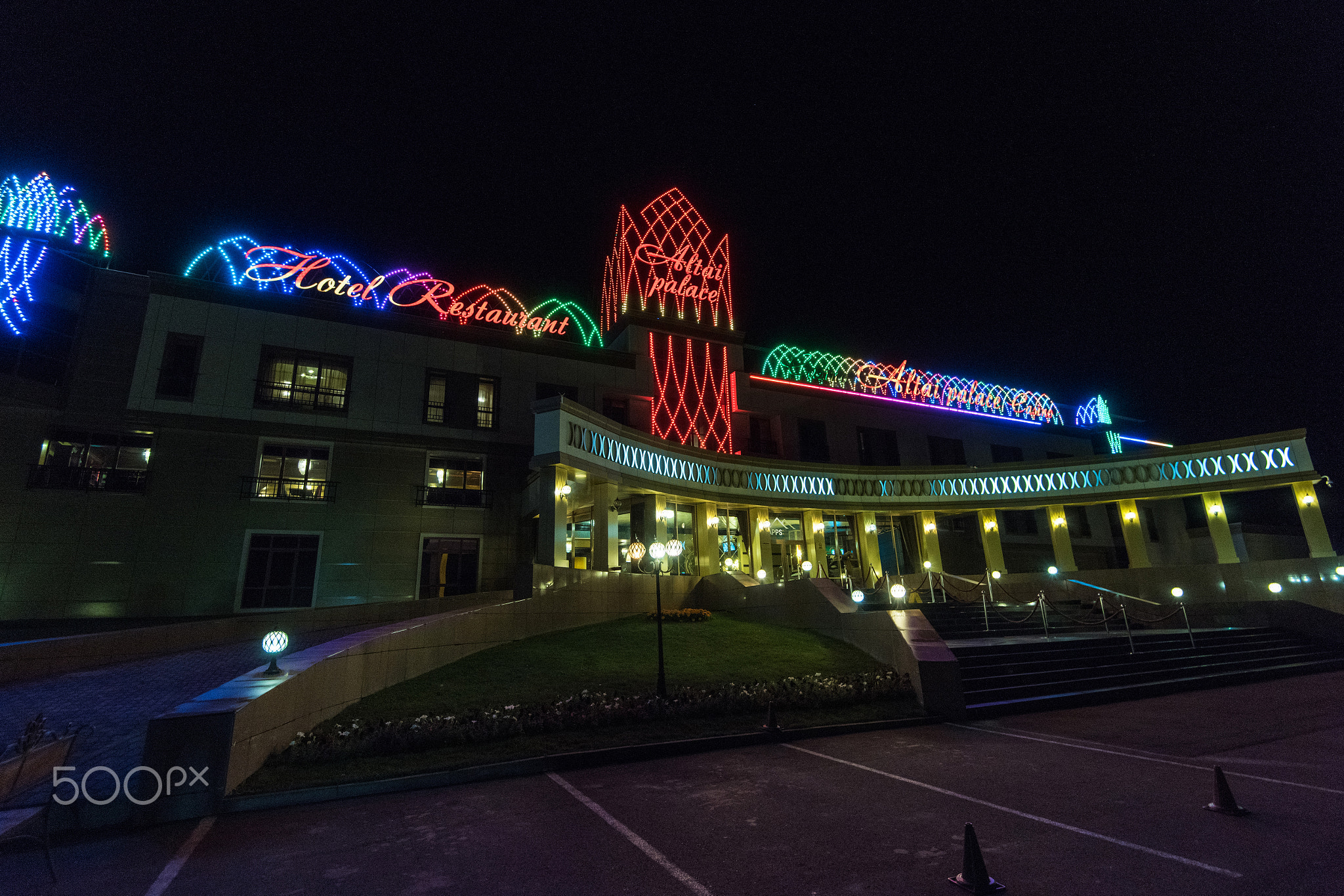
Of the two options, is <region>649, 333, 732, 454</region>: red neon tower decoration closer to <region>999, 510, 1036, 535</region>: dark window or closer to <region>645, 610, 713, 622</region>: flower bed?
<region>645, 610, 713, 622</region>: flower bed

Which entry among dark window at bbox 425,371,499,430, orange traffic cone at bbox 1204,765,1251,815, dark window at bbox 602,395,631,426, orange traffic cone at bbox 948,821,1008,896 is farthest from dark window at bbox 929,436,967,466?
orange traffic cone at bbox 948,821,1008,896

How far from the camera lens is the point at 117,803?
700cm

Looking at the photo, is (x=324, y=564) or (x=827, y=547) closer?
(x=324, y=564)

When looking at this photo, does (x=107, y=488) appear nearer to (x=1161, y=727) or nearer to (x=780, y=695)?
(x=780, y=695)

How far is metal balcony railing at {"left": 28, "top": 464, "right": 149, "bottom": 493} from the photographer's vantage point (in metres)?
20.5

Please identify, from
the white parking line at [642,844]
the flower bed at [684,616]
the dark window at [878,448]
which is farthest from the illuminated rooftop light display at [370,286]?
the white parking line at [642,844]

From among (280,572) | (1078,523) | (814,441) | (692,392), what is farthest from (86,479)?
(1078,523)

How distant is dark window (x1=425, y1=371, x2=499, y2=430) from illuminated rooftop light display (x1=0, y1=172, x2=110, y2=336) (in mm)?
12303

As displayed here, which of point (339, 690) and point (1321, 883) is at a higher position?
point (339, 690)

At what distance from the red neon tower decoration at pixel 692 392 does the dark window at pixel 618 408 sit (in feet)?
4.42

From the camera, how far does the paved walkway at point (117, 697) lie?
853 centimetres

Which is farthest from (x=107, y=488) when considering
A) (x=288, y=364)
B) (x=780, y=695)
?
(x=780, y=695)

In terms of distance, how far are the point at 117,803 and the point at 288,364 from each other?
70.6ft

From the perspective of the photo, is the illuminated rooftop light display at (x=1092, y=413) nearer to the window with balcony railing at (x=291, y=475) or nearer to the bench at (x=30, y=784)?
the window with balcony railing at (x=291, y=475)
